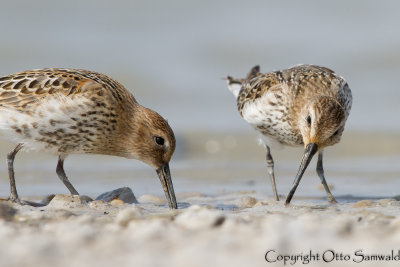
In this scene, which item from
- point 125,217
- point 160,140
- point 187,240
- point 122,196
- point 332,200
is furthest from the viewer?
point 332,200

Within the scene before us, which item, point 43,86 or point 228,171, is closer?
point 43,86

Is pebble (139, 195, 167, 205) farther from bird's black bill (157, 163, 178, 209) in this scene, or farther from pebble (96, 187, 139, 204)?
bird's black bill (157, 163, 178, 209)

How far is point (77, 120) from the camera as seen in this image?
24.6 ft

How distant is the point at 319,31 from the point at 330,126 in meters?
15.3

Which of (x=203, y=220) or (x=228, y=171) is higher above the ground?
(x=203, y=220)

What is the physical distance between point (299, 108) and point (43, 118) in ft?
10.1

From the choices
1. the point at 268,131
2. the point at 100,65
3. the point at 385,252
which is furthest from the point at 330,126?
the point at 100,65

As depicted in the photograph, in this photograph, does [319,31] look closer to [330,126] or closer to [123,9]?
[123,9]

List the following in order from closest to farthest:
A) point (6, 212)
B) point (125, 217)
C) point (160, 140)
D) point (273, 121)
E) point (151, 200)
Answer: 1. point (125, 217)
2. point (6, 212)
3. point (160, 140)
4. point (151, 200)
5. point (273, 121)

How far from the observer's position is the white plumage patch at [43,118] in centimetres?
746

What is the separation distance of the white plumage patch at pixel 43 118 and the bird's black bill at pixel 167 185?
45.0 inches

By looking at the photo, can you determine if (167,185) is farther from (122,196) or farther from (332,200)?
(332,200)

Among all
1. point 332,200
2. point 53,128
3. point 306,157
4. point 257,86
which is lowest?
point 332,200

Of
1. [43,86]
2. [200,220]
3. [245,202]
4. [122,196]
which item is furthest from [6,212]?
[245,202]
